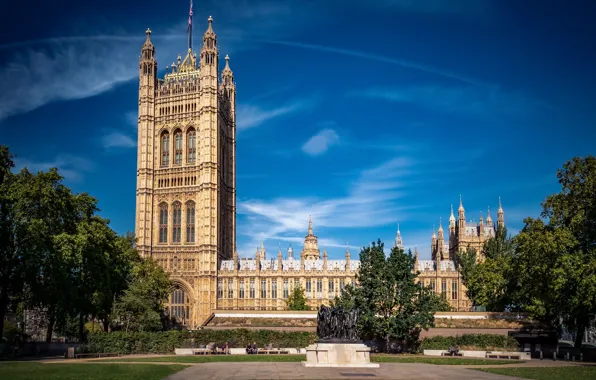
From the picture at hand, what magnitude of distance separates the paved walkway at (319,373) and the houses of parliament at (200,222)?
62843 millimetres

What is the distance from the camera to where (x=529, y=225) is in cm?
5469

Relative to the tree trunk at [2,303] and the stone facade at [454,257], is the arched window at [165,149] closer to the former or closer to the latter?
the stone facade at [454,257]

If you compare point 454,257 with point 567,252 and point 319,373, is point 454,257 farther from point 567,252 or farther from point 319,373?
point 319,373

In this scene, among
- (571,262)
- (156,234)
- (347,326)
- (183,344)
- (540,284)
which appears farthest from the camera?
(156,234)

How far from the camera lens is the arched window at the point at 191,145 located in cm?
10250

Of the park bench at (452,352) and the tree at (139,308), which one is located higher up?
the tree at (139,308)

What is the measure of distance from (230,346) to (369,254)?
14084 mm

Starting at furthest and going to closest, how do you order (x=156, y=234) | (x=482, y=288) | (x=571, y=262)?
(x=156, y=234), (x=482, y=288), (x=571, y=262)

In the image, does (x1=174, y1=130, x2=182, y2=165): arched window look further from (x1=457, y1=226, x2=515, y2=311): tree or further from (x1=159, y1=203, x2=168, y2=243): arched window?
(x1=457, y1=226, x2=515, y2=311): tree

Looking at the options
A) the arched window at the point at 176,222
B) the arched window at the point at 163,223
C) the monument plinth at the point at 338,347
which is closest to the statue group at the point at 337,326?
the monument plinth at the point at 338,347

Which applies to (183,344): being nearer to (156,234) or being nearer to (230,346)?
(230,346)

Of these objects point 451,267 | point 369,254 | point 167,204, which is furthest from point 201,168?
point 369,254

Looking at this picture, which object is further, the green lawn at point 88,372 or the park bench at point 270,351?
the park bench at point 270,351

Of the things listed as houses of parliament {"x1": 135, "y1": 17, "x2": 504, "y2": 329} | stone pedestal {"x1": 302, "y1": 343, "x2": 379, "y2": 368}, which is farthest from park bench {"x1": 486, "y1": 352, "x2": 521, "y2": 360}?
houses of parliament {"x1": 135, "y1": 17, "x2": 504, "y2": 329}
